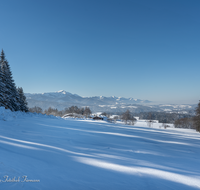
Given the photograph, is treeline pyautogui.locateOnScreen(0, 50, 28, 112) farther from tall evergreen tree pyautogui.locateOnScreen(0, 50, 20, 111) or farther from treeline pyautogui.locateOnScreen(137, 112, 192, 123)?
treeline pyautogui.locateOnScreen(137, 112, 192, 123)

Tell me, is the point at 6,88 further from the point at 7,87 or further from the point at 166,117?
the point at 166,117

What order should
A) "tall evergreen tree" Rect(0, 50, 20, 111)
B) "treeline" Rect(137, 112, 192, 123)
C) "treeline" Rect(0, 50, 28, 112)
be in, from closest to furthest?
"treeline" Rect(0, 50, 28, 112) → "tall evergreen tree" Rect(0, 50, 20, 111) → "treeline" Rect(137, 112, 192, 123)

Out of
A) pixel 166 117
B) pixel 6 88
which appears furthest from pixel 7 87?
pixel 166 117

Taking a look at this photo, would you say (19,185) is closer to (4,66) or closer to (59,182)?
(59,182)

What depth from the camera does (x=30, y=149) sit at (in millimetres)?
2861

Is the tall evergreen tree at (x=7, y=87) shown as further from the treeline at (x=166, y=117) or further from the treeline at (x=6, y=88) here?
the treeline at (x=166, y=117)

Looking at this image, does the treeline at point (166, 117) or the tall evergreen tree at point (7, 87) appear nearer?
the tall evergreen tree at point (7, 87)

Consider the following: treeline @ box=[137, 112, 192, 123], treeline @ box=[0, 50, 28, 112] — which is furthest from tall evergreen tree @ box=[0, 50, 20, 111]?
treeline @ box=[137, 112, 192, 123]

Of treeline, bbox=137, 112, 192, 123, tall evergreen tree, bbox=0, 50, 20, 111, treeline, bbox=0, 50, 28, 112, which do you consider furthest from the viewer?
treeline, bbox=137, 112, 192, 123

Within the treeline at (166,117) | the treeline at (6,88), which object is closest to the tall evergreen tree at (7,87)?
the treeline at (6,88)

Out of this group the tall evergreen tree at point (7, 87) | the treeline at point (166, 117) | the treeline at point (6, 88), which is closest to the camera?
the treeline at point (6, 88)

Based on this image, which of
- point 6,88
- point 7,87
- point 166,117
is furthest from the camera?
point 166,117

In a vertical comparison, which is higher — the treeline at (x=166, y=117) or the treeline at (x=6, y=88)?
Answer: the treeline at (x=6, y=88)

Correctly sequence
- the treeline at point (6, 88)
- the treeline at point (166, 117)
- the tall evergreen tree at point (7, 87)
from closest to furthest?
1. the treeline at point (6, 88)
2. the tall evergreen tree at point (7, 87)
3. the treeline at point (166, 117)
